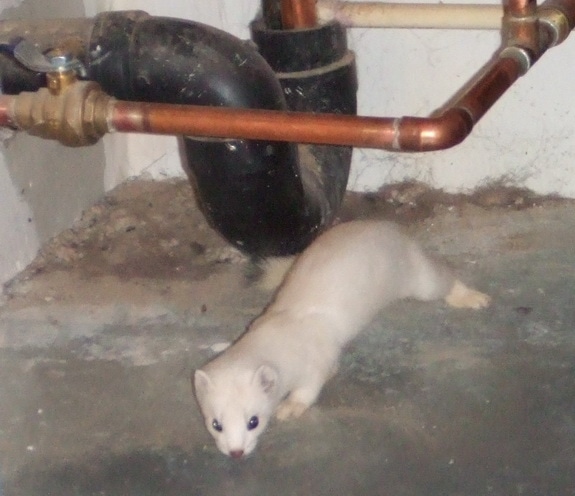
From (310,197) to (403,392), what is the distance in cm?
41

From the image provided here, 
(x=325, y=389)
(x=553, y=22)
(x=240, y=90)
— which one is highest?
(x=553, y=22)

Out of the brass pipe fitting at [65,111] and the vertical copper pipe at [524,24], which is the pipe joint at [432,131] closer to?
the vertical copper pipe at [524,24]

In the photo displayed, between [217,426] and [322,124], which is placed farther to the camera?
[217,426]

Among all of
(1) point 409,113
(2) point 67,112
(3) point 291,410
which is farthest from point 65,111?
(1) point 409,113

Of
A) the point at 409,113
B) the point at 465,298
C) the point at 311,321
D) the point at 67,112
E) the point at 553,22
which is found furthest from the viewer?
the point at 409,113

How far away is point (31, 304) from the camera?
151cm

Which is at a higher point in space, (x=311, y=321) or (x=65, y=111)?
(x=65, y=111)

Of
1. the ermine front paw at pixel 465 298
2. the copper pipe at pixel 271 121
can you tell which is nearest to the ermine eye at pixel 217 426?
the copper pipe at pixel 271 121

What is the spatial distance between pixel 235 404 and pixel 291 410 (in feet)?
0.43

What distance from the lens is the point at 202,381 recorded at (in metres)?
1.12

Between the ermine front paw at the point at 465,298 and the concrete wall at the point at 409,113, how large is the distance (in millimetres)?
422

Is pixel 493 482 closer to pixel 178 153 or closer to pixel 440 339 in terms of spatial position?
pixel 440 339

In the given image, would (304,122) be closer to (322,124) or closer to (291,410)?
(322,124)

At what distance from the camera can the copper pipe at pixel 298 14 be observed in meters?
1.46
